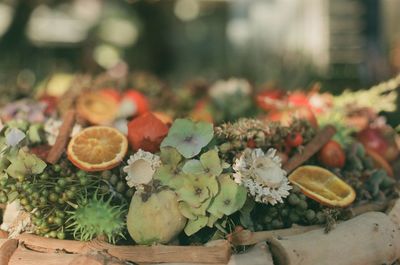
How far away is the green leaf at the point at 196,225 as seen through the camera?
2.48m

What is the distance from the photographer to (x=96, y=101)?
4.08 metres

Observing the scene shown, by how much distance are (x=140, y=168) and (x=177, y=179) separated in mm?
140

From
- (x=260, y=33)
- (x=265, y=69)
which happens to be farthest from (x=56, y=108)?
(x=260, y=33)

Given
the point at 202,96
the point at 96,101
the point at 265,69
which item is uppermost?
the point at 96,101

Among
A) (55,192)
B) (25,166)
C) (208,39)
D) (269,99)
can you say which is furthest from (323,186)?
(208,39)

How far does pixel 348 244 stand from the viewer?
8.29 feet

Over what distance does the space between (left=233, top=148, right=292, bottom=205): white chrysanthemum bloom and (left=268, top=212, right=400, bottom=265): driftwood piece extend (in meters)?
0.16

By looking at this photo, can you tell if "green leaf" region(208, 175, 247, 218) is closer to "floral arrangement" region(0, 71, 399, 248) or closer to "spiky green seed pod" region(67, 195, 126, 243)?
"floral arrangement" region(0, 71, 399, 248)

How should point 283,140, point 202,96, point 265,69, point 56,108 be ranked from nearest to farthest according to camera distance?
point 283,140
point 56,108
point 202,96
point 265,69

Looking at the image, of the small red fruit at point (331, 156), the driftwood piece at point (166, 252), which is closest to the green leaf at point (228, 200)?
the driftwood piece at point (166, 252)

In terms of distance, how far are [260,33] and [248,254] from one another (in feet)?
18.8

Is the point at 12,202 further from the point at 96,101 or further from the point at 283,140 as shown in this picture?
the point at 96,101

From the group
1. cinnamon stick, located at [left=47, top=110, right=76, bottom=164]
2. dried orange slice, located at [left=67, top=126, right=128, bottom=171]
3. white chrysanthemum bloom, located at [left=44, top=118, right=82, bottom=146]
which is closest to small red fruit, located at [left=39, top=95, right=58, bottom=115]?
white chrysanthemum bloom, located at [left=44, top=118, right=82, bottom=146]

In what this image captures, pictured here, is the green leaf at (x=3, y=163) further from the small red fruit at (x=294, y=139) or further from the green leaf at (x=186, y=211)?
the small red fruit at (x=294, y=139)
